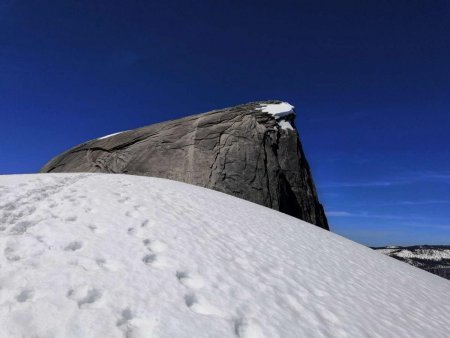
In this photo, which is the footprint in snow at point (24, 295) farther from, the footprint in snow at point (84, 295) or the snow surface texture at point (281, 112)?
the snow surface texture at point (281, 112)

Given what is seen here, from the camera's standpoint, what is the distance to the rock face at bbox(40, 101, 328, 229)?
15.5 metres

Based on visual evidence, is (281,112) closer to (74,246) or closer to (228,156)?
(228,156)

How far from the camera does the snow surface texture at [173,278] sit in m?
2.85

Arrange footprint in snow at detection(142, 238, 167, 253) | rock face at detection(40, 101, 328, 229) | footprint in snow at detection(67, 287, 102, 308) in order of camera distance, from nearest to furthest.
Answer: footprint in snow at detection(67, 287, 102, 308)
footprint in snow at detection(142, 238, 167, 253)
rock face at detection(40, 101, 328, 229)

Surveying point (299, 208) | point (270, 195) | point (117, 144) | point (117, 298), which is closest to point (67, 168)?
point (117, 144)

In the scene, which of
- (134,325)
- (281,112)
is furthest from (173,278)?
(281,112)

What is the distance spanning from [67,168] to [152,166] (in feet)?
17.8

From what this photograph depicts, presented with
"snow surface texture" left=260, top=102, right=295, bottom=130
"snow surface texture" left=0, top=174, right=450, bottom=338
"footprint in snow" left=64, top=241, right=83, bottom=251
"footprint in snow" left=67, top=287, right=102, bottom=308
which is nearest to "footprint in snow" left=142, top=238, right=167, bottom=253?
"snow surface texture" left=0, top=174, right=450, bottom=338

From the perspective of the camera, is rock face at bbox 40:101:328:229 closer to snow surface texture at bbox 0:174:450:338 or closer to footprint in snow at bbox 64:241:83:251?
snow surface texture at bbox 0:174:450:338

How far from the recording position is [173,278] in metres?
3.65

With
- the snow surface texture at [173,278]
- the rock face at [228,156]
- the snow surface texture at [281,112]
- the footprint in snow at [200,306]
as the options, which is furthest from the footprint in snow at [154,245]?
the snow surface texture at [281,112]

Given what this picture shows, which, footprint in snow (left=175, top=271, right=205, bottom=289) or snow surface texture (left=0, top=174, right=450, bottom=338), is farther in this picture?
footprint in snow (left=175, top=271, right=205, bottom=289)

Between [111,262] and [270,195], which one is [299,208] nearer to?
[270,195]

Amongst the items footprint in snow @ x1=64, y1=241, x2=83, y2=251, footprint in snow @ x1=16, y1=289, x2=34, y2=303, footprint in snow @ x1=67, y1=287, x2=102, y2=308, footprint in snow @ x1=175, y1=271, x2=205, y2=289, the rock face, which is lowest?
footprint in snow @ x1=16, y1=289, x2=34, y2=303
